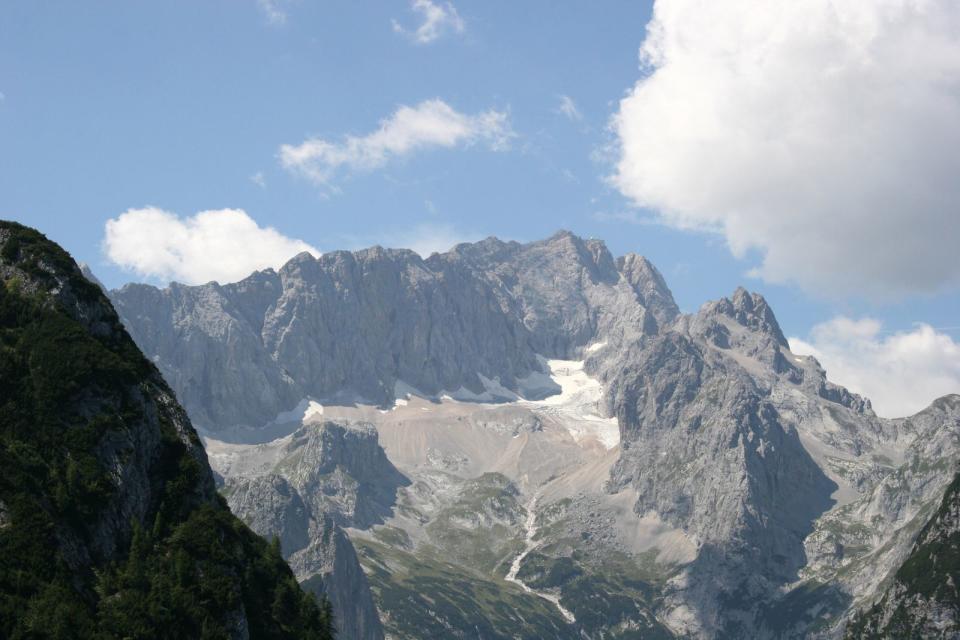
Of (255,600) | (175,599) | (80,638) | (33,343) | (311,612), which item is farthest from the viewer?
(311,612)

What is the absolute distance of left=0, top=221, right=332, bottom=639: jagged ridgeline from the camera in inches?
3974

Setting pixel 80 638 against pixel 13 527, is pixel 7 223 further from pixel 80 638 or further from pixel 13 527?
pixel 80 638

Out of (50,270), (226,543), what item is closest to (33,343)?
(50,270)

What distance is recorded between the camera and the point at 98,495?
110 m

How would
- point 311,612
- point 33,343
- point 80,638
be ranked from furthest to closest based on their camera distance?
point 311,612, point 33,343, point 80,638

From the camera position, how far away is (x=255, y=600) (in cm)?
12700

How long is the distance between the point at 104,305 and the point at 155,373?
9896 millimetres

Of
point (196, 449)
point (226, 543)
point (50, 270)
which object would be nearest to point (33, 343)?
point (50, 270)

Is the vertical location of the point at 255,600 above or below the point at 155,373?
below

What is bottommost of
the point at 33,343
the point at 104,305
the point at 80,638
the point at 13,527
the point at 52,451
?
the point at 80,638

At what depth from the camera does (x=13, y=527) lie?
330 ft

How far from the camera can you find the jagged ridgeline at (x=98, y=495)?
101 meters

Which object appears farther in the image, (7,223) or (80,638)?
(7,223)

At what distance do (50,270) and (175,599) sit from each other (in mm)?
42807
